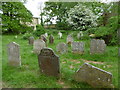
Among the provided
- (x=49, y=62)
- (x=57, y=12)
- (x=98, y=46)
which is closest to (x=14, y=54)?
(x=49, y=62)

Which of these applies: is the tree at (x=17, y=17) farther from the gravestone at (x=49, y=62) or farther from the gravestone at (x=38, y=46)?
the gravestone at (x=49, y=62)

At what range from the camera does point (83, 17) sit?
56.3 ft

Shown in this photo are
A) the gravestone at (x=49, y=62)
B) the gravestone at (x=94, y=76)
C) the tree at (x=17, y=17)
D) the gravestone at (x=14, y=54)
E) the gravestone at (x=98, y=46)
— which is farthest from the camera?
the tree at (x=17, y=17)

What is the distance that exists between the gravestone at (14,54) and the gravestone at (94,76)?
7.84 ft

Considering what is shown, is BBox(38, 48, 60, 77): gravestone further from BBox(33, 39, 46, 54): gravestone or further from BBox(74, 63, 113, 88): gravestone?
BBox(33, 39, 46, 54): gravestone

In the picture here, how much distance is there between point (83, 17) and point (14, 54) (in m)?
14.3

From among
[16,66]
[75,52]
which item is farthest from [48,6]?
[16,66]

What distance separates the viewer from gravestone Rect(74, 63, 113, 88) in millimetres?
2969

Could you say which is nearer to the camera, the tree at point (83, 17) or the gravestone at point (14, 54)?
the gravestone at point (14, 54)

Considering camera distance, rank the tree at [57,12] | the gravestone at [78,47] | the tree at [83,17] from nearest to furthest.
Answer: the gravestone at [78,47] → the tree at [83,17] → the tree at [57,12]

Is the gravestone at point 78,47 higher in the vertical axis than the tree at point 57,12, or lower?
lower

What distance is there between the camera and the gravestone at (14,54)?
4.45m

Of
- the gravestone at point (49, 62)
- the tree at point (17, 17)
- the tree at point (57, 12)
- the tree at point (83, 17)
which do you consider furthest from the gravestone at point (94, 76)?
the tree at point (57, 12)

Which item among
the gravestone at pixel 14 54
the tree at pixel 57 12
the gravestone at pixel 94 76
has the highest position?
the tree at pixel 57 12
